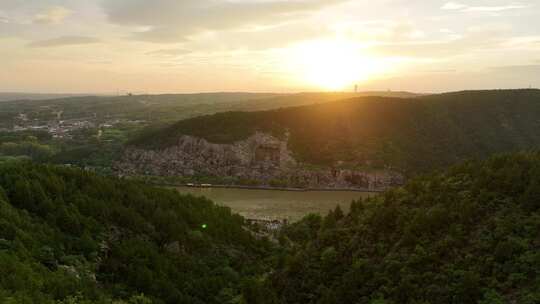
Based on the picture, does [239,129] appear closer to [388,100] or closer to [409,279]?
[388,100]

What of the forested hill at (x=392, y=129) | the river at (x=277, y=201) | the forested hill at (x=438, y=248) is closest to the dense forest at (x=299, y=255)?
the forested hill at (x=438, y=248)

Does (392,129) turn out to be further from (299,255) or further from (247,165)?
(299,255)

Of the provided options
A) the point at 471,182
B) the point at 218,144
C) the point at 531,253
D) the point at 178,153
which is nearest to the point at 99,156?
the point at 178,153

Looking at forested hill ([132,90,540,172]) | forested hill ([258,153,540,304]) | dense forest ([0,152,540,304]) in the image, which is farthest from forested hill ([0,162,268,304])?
forested hill ([132,90,540,172])

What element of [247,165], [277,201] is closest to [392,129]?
[247,165]

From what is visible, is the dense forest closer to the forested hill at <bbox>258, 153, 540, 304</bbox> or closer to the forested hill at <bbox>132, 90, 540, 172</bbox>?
the forested hill at <bbox>258, 153, 540, 304</bbox>
